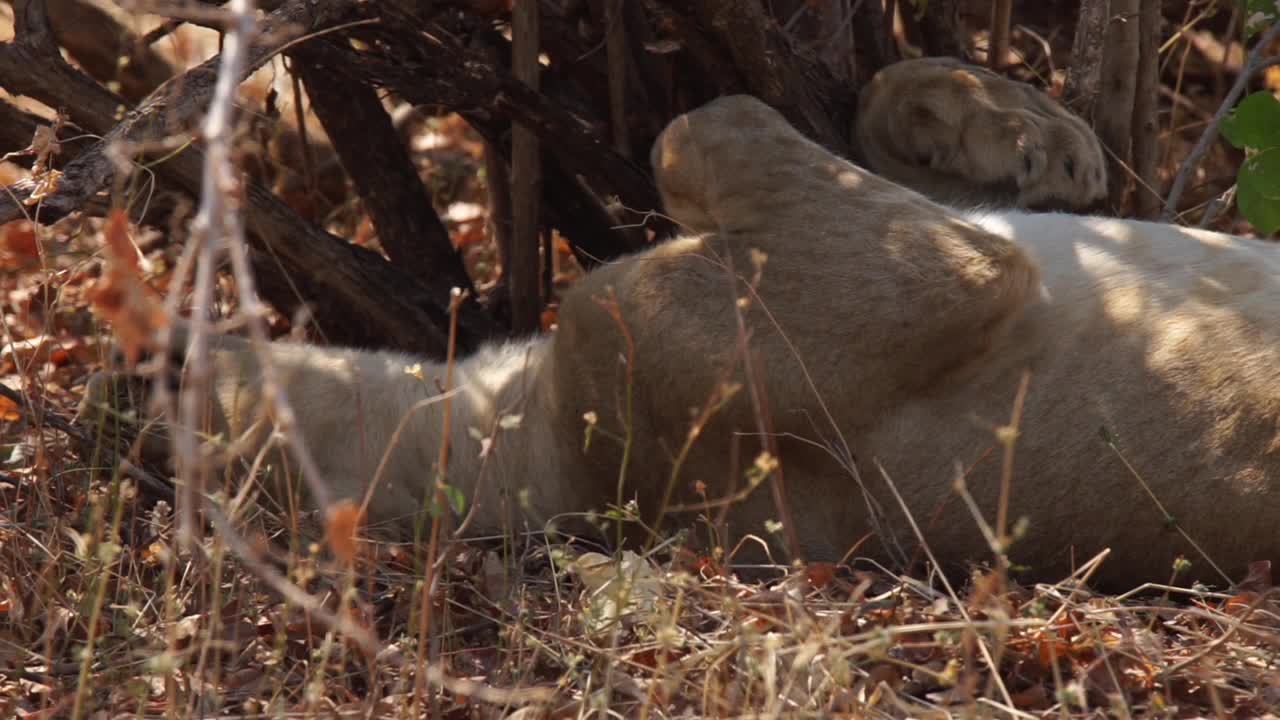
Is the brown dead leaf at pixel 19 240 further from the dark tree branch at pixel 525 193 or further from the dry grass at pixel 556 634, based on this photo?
the dry grass at pixel 556 634

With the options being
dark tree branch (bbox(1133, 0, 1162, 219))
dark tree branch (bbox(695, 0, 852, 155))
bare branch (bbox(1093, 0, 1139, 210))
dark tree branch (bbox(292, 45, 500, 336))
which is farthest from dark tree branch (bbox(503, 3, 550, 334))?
dark tree branch (bbox(1133, 0, 1162, 219))

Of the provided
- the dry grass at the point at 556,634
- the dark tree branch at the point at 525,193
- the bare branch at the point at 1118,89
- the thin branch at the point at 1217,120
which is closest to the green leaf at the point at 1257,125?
the thin branch at the point at 1217,120

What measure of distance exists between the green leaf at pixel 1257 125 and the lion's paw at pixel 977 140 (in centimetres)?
34

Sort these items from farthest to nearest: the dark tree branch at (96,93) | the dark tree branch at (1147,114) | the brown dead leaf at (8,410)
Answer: the dark tree branch at (1147,114) → the brown dead leaf at (8,410) → the dark tree branch at (96,93)

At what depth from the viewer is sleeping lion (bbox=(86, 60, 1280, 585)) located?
8.97ft

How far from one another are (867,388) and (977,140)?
921 millimetres

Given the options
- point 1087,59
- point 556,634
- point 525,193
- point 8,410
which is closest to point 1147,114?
point 1087,59

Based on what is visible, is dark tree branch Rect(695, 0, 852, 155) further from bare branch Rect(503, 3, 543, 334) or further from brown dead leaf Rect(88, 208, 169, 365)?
brown dead leaf Rect(88, 208, 169, 365)

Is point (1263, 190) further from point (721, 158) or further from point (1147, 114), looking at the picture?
point (721, 158)

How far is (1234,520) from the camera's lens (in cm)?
270

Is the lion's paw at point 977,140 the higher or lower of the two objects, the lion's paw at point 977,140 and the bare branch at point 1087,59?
the lower

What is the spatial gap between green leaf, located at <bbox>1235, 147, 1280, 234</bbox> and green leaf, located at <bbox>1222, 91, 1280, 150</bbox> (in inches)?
1.1

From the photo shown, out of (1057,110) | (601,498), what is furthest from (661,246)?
(1057,110)

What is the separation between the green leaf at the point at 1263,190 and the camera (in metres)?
3.18
